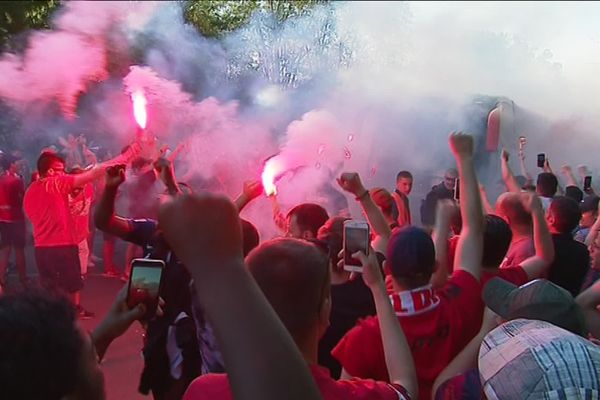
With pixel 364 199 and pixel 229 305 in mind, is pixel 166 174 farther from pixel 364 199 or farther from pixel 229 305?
pixel 229 305

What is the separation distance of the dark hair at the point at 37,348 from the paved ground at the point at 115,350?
9.42 feet

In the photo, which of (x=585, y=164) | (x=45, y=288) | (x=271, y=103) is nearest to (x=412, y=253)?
(x=45, y=288)

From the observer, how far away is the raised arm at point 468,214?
2.71 meters

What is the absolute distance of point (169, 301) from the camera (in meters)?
2.85

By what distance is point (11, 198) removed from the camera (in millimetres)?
7441

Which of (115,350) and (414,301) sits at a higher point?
(414,301)

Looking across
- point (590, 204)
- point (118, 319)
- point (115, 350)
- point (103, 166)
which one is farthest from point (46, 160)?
point (590, 204)

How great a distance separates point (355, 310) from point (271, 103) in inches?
95.3

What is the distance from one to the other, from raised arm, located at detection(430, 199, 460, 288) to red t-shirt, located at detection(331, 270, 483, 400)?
1.38 ft

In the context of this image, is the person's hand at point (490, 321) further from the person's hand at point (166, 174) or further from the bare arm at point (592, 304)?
the person's hand at point (166, 174)

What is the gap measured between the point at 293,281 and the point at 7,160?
593cm

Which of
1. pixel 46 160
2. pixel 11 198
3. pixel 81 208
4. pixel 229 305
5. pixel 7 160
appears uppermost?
pixel 229 305

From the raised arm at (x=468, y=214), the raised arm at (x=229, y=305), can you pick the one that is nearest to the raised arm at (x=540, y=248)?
the raised arm at (x=468, y=214)

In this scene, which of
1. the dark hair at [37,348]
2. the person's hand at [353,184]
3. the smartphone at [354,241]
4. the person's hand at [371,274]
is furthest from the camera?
the person's hand at [353,184]
